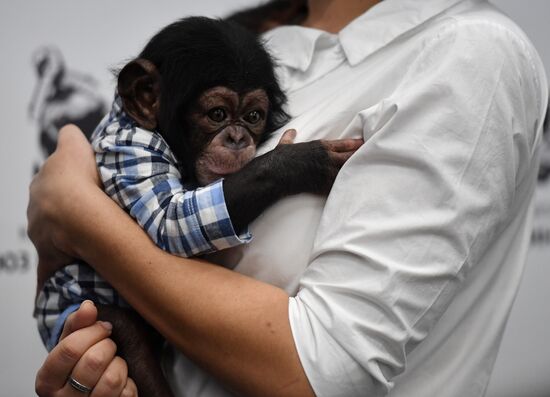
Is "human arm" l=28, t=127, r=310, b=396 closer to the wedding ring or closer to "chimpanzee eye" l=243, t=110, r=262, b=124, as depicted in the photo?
the wedding ring

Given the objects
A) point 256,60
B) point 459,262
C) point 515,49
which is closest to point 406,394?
point 459,262

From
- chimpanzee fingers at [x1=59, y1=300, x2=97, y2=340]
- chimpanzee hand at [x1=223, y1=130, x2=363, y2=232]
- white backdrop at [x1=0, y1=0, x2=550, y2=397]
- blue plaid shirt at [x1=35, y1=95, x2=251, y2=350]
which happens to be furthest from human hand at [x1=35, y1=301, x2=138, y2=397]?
white backdrop at [x1=0, y1=0, x2=550, y2=397]

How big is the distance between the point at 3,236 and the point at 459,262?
1.47 metres

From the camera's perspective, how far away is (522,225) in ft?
3.47

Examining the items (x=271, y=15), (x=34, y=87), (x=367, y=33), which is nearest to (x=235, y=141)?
(x=367, y=33)

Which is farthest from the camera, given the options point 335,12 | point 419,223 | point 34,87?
point 34,87

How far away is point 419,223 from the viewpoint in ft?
2.80

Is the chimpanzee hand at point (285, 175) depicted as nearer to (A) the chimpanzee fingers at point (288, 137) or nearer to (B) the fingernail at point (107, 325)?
(A) the chimpanzee fingers at point (288, 137)

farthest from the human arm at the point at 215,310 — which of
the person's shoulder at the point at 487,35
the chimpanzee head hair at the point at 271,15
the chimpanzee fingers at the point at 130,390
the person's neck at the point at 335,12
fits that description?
the chimpanzee head hair at the point at 271,15

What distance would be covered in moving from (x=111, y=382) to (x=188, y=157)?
39 centimetres

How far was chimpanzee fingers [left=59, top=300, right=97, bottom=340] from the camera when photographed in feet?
3.28

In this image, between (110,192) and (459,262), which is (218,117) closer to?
(110,192)

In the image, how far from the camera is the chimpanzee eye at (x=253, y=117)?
3.84 feet

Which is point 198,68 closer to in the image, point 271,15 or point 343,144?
point 343,144
